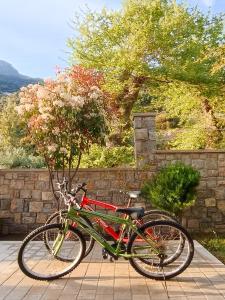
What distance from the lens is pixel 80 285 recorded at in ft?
15.8

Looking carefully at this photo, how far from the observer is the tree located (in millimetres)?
14266

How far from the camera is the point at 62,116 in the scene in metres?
7.88

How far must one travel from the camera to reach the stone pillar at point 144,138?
9.30 metres

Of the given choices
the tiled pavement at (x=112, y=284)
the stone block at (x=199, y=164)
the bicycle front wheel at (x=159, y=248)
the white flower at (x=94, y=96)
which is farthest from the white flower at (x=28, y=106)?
the bicycle front wheel at (x=159, y=248)

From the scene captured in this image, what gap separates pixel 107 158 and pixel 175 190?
2.41 m

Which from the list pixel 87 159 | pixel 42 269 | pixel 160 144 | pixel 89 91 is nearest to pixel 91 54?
pixel 160 144

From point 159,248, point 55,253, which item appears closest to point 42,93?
point 55,253

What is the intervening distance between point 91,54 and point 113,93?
1.51m

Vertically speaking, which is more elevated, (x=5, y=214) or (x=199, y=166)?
(x=199, y=166)

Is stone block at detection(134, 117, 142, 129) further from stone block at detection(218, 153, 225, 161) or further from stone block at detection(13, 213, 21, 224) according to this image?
Result: stone block at detection(13, 213, 21, 224)

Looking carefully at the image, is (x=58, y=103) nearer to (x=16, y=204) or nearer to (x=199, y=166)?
(x=16, y=204)

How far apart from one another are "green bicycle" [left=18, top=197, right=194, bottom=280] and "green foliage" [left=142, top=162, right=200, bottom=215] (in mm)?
3294

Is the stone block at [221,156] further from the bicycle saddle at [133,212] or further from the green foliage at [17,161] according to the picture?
the bicycle saddle at [133,212]

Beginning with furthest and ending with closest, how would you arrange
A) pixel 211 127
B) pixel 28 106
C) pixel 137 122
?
pixel 211 127, pixel 137 122, pixel 28 106
